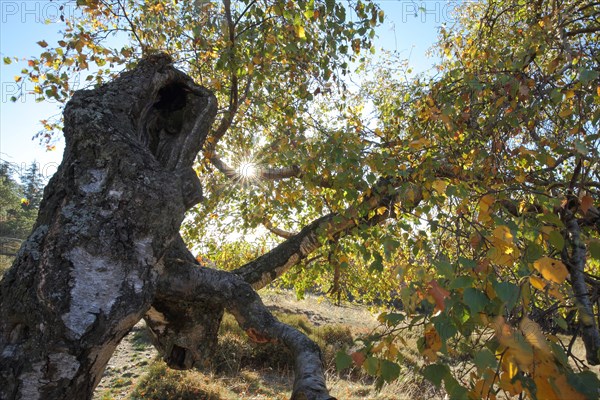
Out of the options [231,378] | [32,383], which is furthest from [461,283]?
[231,378]

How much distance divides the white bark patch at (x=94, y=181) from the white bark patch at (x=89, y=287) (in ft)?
1.30

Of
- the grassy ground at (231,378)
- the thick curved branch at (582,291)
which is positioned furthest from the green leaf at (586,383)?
the grassy ground at (231,378)

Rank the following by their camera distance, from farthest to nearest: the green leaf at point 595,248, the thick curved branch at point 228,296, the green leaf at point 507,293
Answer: the thick curved branch at point 228,296, the green leaf at point 595,248, the green leaf at point 507,293

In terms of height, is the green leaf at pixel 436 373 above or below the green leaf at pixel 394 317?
below

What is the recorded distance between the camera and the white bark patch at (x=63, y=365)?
1.94m

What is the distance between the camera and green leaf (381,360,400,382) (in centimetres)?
153

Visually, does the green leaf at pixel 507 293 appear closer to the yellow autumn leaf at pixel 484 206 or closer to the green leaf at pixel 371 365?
the green leaf at pixel 371 365

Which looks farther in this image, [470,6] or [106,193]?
[470,6]

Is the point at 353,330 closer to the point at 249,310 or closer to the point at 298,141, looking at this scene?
the point at 298,141

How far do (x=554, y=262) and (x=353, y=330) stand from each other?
45.3ft

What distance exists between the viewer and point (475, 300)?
4.33 ft

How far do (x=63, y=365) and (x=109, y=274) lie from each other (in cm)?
48

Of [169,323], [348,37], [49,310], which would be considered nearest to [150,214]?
[49,310]

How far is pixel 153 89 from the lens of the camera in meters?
3.24
